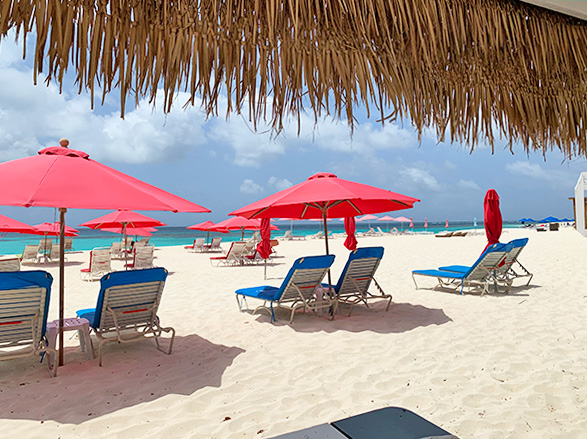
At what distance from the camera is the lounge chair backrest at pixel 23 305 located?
3402mm

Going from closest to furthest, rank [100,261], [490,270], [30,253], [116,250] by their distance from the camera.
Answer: [490,270] → [100,261] → [30,253] → [116,250]

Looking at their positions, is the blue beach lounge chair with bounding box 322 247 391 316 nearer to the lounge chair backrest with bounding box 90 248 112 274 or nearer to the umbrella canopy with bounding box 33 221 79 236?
the lounge chair backrest with bounding box 90 248 112 274

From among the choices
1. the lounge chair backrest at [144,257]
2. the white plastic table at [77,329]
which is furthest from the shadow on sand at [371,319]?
the lounge chair backrest at [144,257]

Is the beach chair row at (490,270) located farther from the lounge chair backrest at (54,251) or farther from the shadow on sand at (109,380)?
the lounge chair backrest at (54,251)

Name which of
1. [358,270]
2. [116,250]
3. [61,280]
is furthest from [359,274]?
[116,250]

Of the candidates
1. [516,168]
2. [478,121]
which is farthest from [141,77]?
[516,168]

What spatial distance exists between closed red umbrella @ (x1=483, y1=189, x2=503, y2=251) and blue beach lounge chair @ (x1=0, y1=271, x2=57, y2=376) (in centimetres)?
781

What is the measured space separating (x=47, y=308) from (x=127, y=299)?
0.68 metres

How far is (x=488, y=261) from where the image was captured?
688 cm

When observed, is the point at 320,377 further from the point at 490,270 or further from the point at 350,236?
the point at 350,236

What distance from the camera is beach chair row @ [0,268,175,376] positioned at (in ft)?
11.3

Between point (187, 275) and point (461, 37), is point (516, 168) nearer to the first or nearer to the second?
point (461, 37)

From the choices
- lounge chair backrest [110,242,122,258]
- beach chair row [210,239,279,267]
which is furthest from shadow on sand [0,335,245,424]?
lounge chair backrest [110,242,122,258]

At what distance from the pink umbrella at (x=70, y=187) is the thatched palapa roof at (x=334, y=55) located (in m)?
2.05
